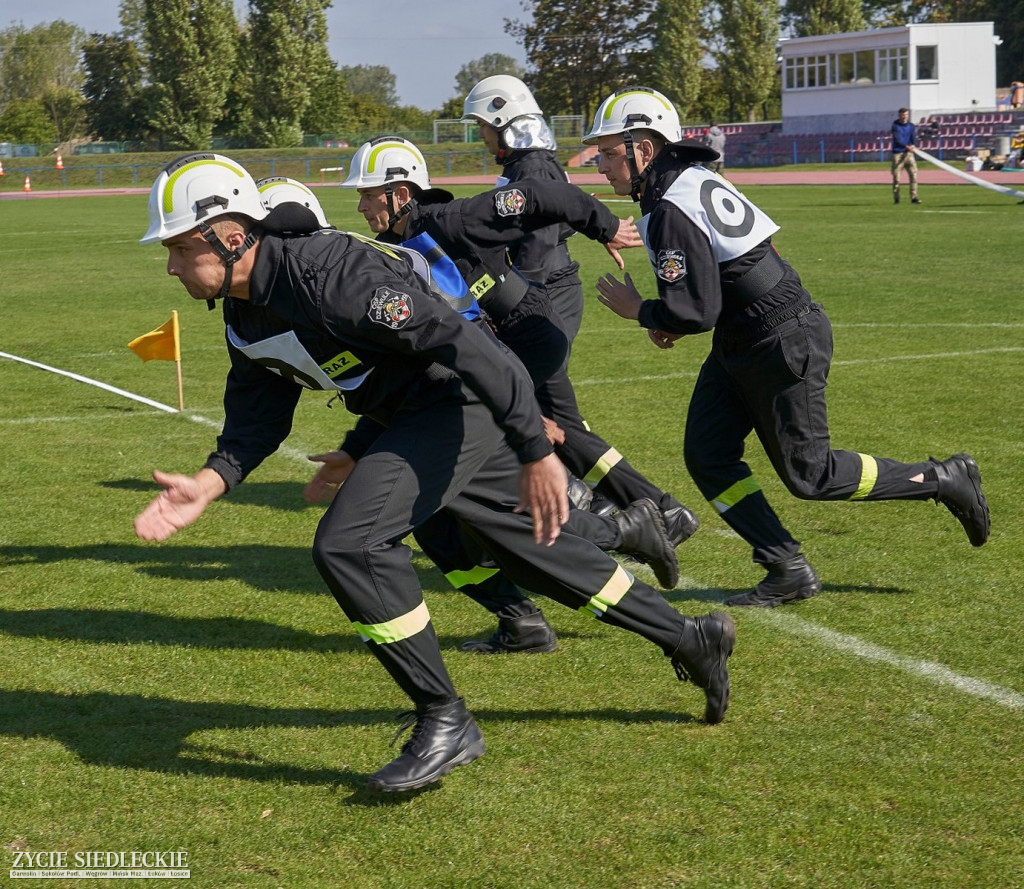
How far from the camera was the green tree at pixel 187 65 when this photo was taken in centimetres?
8012

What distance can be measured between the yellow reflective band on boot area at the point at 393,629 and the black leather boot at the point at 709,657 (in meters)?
0.95

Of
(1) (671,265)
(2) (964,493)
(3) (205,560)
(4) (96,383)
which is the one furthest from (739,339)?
(4) (96,383)

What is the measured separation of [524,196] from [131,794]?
3168 mm

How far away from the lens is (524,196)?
612 centimetres

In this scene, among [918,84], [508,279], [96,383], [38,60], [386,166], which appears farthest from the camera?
[38,60]

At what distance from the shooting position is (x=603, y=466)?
6883 mm

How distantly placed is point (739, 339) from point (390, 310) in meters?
2.21

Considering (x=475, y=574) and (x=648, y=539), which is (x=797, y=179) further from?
(x=475, y=574)

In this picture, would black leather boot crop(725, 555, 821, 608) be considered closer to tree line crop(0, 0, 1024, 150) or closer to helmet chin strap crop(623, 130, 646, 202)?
helmet chin strap crop(623, 130, 646, 202)

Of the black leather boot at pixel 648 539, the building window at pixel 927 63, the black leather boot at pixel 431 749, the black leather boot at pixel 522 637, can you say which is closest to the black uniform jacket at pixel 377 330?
the black leather boot at pixel 431 749

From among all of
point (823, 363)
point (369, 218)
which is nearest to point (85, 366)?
point (369, 218)

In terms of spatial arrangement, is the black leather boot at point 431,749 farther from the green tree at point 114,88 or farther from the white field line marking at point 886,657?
the green tree at point 114,88

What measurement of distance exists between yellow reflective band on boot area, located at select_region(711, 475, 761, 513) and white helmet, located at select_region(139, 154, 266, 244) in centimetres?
275

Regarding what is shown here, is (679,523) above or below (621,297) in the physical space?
below
